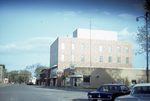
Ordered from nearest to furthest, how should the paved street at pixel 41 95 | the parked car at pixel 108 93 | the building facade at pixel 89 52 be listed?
the parked car at pixel 108 93 < the paved street at pixel 41 95 < the building facade at pixel 89 52

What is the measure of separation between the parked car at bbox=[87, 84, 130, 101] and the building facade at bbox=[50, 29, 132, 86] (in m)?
51.9

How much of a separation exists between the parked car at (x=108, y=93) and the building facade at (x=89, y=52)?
51913 mm

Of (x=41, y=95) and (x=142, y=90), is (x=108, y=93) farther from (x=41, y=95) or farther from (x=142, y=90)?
(x=41, y=95)

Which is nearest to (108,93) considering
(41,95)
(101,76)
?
(41,95)

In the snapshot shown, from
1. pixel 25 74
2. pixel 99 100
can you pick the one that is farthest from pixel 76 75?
pixel 25 74

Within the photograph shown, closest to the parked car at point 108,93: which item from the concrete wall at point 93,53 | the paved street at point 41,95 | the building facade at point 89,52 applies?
the paved street at point 41,95

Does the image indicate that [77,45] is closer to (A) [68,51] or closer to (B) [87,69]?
(A) [68,51]

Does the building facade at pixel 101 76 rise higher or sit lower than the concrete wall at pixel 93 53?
lower

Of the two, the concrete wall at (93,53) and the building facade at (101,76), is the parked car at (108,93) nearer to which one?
the building facade at (101,76)

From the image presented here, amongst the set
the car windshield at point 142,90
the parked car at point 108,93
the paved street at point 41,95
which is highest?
the car windshield at point 142,90

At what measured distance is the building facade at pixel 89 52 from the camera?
67312 mm

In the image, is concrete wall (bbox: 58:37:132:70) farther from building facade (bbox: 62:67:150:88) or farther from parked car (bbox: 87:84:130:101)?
parked car (bbox: 87:84:130:101)

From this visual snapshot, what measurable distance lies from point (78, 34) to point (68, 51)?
389 inches

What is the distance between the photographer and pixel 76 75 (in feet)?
160
